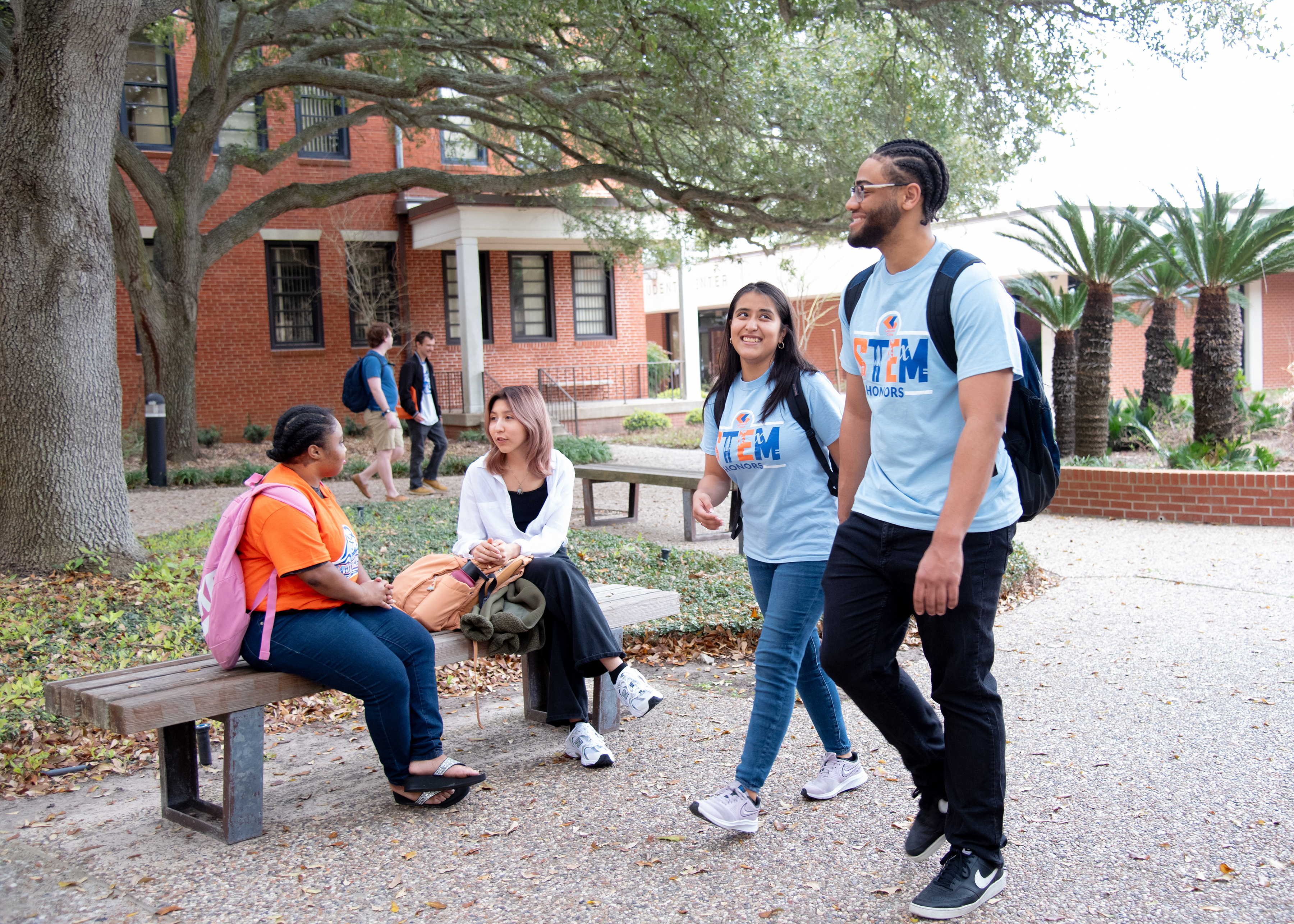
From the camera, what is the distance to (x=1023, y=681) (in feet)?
17.7

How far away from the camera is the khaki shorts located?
1185cm

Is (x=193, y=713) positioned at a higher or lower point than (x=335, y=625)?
lower

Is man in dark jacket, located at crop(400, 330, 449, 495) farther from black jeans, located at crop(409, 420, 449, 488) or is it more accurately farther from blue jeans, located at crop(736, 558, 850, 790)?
blue jeans, located at crop(736, 558, 850, 790)

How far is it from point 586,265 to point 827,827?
21770mm

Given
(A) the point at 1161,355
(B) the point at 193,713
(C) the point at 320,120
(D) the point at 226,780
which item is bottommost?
(D) the point at 226,780

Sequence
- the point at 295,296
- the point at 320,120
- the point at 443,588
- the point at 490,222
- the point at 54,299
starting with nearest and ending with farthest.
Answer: the point at 443,588
the point at 54,299
the point at 490,222
the point at 320,120
the point at 295,296

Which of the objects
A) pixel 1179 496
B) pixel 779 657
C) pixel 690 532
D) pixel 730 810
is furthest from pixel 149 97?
pixel 730 810

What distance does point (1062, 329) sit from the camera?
14.5m

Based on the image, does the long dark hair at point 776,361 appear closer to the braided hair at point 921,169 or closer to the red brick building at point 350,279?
the braided hair at point 921,169

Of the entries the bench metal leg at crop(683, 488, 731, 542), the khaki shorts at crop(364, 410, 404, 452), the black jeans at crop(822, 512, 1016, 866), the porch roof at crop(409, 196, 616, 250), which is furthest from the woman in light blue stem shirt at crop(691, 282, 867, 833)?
the porch roof at crop(409, 196, 616, 250)

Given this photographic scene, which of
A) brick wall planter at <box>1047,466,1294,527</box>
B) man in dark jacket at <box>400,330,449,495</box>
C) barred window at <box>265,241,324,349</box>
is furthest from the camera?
barred window at <box>265,241,324,349</box>

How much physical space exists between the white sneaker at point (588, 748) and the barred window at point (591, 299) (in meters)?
20.4

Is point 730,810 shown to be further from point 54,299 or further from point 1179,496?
point 1179,496

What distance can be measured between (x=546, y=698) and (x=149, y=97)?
65.3 feet
